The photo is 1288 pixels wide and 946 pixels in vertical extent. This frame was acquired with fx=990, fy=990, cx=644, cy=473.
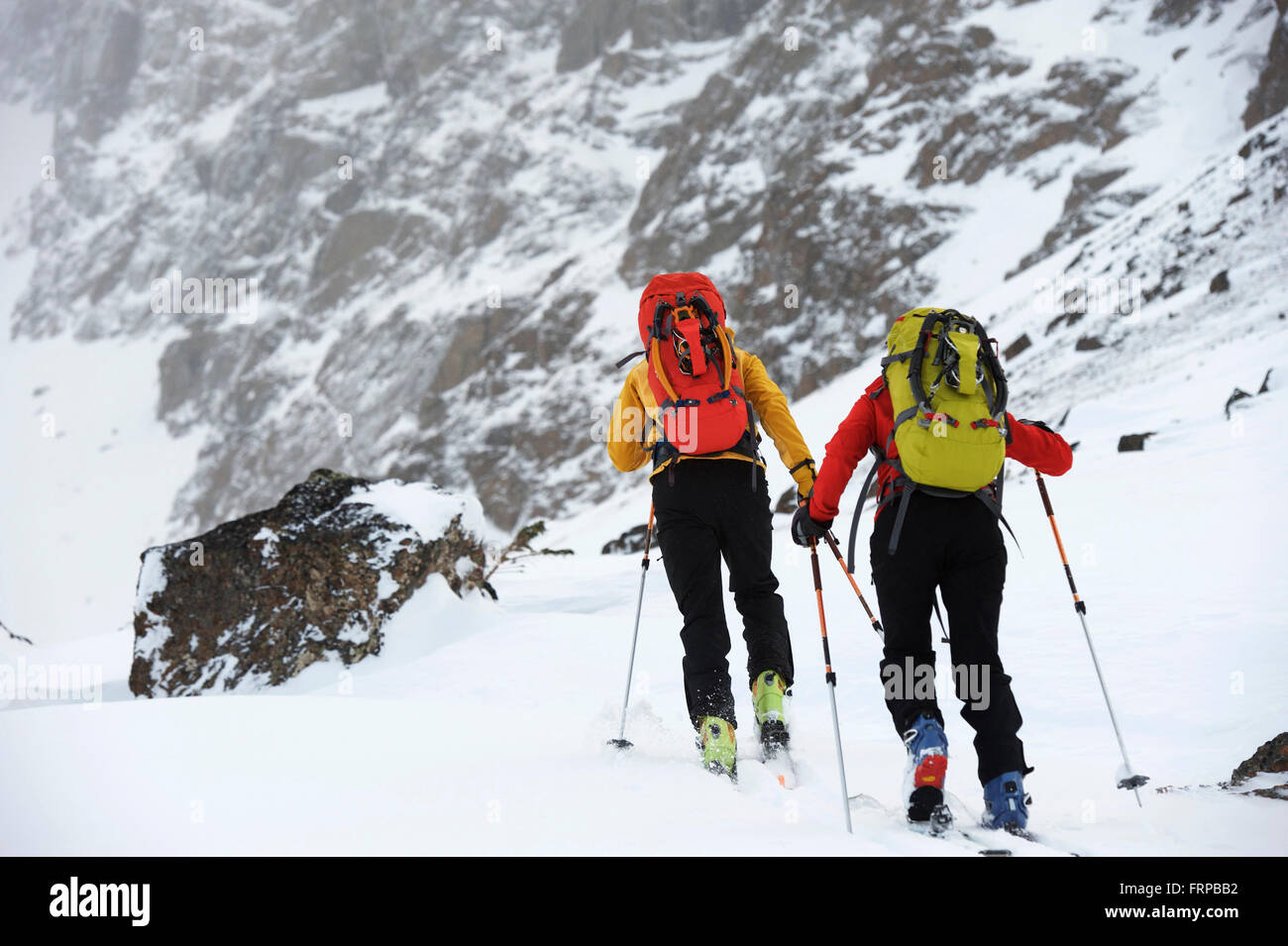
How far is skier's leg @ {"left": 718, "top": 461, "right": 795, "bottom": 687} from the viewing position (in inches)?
154

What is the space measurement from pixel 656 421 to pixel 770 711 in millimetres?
1225

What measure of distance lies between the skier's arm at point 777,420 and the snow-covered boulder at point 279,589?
4.46 meters

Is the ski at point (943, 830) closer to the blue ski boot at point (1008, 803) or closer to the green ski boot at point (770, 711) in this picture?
the blue ski boot at point (1008, 803)

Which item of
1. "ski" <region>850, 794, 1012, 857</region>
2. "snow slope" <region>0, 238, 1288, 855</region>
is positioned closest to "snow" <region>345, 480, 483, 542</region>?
"snow slope" <region>0, 238, 1288, 855</region>

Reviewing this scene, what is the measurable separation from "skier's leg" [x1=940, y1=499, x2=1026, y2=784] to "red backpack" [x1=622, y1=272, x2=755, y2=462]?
37.6 inches

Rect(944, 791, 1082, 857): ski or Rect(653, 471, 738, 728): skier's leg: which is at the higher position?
Rect(653, 471, 738, 728): skier's leg

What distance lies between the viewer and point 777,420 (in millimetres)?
4023

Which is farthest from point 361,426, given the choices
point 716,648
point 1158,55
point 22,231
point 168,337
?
point 22,231

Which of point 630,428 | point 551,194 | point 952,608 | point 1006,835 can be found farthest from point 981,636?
point 551,194

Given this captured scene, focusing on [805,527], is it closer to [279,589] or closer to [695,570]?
[695,570]

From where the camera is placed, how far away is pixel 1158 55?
4528 centimetres

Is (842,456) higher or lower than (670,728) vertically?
higher

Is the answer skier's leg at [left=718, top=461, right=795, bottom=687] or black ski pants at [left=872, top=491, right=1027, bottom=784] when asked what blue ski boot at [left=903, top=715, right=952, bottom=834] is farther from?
skier's leg at [left=718, top=461, right=795, bottom=687]

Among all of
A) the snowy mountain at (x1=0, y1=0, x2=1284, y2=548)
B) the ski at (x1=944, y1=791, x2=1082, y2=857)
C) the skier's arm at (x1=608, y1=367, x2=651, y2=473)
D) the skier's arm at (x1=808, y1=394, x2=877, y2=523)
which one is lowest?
the ski at (x1=944, y1=791, x2=1082, y2=857)
